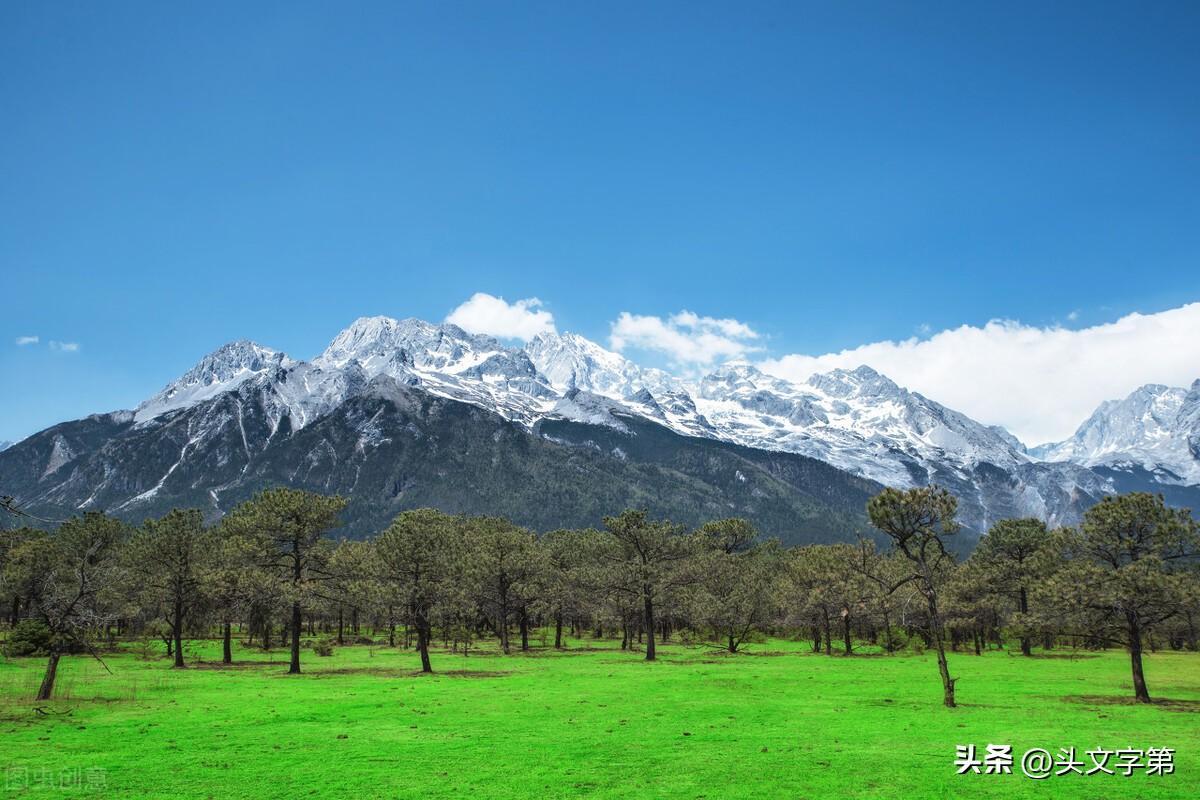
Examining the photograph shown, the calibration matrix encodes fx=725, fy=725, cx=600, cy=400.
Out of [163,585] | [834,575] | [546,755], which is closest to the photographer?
[546,755]

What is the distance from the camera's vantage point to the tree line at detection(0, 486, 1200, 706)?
41.3m

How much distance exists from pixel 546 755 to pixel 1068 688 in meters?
40.4

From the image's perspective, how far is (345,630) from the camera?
131750 mm

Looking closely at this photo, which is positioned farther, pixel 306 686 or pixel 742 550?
pixel 742 550

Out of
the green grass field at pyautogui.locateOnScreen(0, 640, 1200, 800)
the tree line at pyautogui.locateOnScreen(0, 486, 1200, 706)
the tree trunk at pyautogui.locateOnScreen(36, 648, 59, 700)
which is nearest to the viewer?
the green grass field at pyautogui.locateOnScreen(0, 640, 1200, 800)

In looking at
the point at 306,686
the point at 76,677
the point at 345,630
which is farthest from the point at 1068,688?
the point at 345,630

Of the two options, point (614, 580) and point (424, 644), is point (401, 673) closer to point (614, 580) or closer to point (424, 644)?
point (424, 644)

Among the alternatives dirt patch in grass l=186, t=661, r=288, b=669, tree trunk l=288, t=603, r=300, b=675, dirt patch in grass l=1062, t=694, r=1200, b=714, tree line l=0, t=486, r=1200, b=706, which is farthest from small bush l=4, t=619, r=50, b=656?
dirt patch in grass l=1062, t=694, r=1200, b=714

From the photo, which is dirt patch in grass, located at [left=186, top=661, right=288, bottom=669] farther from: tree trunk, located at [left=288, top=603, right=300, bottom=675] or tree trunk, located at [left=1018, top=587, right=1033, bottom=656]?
tree trunk, located at [left=1018, top=587, right=1033, bottom=656]

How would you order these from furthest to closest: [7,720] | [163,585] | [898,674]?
1. [163,585]
2. [898,674]
3. [7,720]

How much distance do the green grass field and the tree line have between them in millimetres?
4338

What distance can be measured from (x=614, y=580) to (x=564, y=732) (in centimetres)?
4736

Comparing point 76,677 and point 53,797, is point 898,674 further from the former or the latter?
point 76,677

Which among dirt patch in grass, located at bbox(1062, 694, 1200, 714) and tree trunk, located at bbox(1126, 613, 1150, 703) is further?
tree trunk, located at bbox(1126, 613, 1150, 703)
